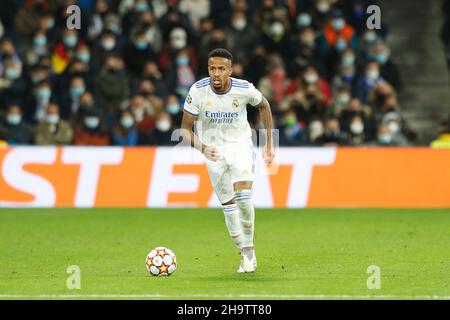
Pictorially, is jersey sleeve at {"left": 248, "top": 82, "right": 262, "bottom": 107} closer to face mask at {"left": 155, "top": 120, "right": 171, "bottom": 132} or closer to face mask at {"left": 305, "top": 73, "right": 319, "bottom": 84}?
face mask at {"left": 155, "top": 120, "right": 171, "bottom": 132}

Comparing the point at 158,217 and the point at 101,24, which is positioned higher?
the point at 101,24

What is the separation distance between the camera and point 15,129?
25203mm

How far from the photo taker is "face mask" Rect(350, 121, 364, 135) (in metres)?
25.3

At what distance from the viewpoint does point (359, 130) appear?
2536 cm

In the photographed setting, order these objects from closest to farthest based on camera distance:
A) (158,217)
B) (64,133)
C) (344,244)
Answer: (344,244) → (158,217) → (64,133)

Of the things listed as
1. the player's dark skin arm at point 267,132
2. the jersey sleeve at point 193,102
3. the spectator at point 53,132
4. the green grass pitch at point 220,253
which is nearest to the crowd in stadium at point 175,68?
the spectator at point 53,132

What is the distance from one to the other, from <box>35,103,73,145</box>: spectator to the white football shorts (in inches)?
450

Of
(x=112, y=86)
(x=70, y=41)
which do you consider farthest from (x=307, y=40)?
(x=70, y=41)

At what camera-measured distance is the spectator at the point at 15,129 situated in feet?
82.1

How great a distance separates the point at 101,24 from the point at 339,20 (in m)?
5.26

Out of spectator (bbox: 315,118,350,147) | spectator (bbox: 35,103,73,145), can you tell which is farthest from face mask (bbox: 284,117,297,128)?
spectator (bbox: 35,103,73,145)
